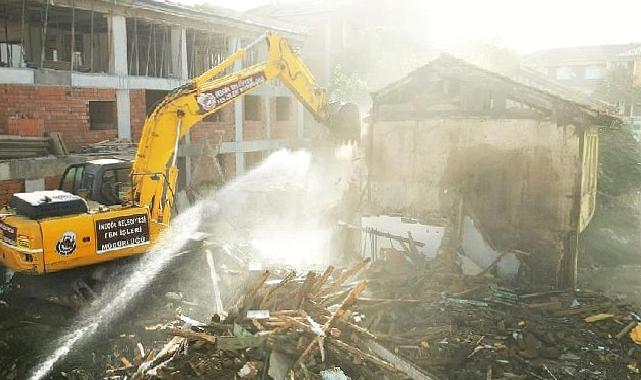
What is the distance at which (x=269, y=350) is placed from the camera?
8.01 metres

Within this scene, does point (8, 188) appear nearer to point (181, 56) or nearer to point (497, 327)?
point (181, 56)

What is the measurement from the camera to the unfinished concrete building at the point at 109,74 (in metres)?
17.3

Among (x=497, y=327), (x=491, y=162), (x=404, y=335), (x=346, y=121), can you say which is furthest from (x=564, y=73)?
(x=404, y=335)

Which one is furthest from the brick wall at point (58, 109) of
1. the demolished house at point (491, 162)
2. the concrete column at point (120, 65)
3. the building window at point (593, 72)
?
the building window at point (593, 72)

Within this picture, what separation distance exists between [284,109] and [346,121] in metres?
17.3

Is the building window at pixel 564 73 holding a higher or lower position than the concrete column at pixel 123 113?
higher

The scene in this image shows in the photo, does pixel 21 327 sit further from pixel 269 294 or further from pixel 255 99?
pixel 255 99

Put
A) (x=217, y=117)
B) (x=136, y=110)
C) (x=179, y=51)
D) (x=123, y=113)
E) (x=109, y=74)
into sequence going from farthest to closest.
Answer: (x=217, y=117) → (x=179, y=51) → (x=136, y=110) → (x=123, y=113) → (x=109, y=74)

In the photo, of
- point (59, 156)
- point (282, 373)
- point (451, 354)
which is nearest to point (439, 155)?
point (451, 354)

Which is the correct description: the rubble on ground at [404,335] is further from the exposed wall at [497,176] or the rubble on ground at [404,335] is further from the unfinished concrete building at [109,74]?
the unfinished concrete building at [109,74]

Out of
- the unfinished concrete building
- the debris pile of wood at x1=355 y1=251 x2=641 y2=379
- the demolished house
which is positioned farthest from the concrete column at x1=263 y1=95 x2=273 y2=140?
the debris pile of wood at x1=355 y1=251 x2=641 y2=379

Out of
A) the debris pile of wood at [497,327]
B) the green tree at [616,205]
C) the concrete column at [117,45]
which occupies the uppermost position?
the concrete column at [117,45]

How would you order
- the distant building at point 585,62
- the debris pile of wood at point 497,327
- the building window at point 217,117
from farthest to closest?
the distant building at point 585,62 → the building window at point 217,117 → the debris pile of wood at point 497,327

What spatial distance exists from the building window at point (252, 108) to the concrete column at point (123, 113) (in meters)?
8.29
